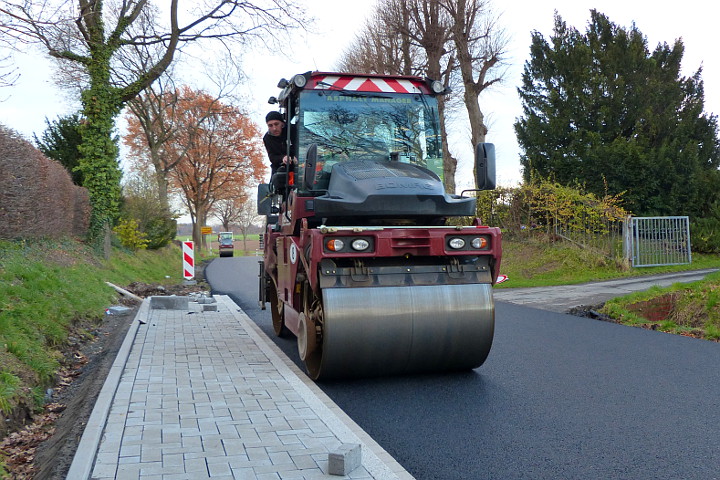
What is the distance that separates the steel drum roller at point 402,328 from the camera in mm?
5703

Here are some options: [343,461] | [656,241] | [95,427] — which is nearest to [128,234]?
[656,241]

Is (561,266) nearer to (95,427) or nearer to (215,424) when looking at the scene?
(215,424)

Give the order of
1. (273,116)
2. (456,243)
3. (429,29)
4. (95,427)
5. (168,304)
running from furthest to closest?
(429,29)
(168,304)
(273,116)
(456,243)
(95,427)

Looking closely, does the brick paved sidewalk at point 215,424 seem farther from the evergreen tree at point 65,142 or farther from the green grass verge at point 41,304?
the evergreen tree at point 65,142

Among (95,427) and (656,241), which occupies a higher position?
(656,241)

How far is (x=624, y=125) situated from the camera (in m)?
25.0

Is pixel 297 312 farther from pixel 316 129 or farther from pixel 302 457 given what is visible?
pixel 302 457

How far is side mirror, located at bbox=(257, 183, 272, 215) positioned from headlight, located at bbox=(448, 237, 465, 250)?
3230 mm

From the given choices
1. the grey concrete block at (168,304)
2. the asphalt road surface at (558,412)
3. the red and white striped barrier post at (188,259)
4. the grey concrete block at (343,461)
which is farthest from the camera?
the red and white striped barrier post at (188,259)

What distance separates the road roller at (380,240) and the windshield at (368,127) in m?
0.01

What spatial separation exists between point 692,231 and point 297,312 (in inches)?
680

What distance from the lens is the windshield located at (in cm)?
684

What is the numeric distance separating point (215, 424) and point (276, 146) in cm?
403

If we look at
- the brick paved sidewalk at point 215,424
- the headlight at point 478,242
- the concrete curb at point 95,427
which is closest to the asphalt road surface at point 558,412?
the brick paved sidewalk at point 215,424
